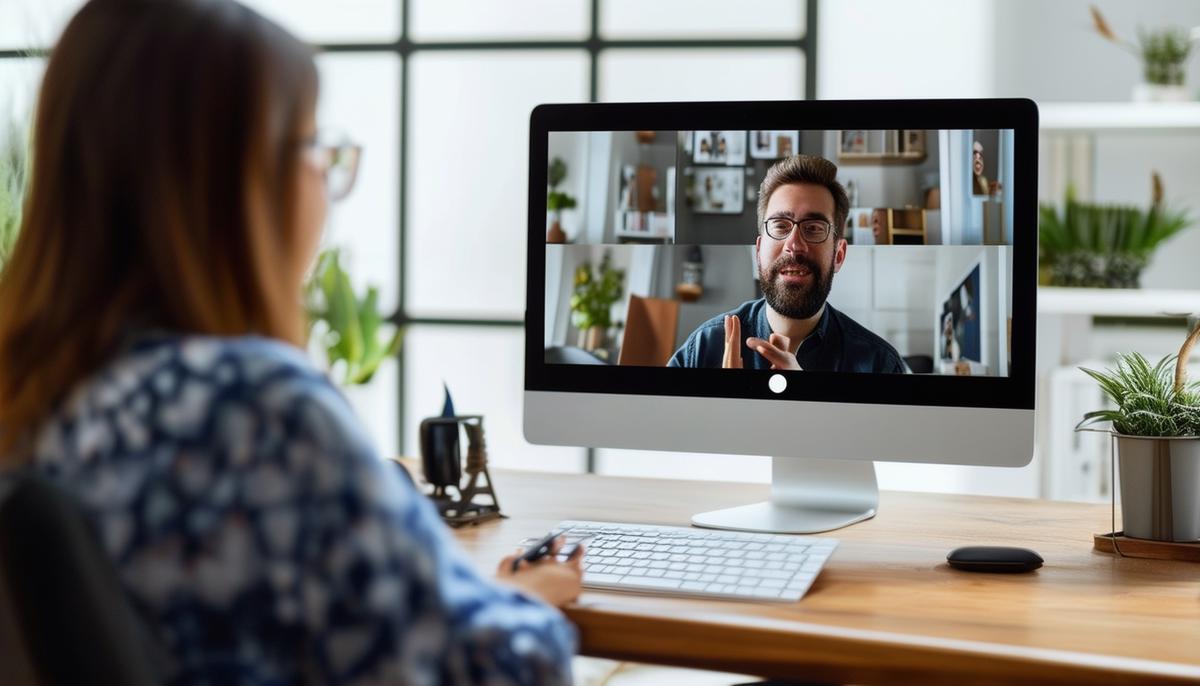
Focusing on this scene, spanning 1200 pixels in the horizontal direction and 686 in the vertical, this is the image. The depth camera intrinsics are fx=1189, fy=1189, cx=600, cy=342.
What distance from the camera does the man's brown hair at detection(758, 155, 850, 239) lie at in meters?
1.51

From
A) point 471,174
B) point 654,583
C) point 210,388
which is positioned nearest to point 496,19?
point 471,174

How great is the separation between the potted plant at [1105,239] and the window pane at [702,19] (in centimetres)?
89

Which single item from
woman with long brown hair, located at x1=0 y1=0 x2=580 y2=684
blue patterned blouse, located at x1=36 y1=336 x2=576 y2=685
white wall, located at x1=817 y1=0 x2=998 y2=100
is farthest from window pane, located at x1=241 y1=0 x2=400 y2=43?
blue patterned blouse, located at x1=36 y1=336 x2=576 y2=685

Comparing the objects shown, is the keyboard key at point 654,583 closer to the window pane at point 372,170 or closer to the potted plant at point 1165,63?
the potted plant at point 1165,63

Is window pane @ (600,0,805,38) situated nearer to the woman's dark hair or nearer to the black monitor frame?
the black monitor frame

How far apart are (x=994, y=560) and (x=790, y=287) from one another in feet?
1.37

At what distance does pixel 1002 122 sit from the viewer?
149 centimetres

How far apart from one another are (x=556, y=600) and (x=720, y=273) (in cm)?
56

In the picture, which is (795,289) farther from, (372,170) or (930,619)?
(372,170)

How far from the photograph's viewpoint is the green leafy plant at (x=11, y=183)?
2.60m

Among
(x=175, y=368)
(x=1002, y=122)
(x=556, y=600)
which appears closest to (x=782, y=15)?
(x=1002, y=122)

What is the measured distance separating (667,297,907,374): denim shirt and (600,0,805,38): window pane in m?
1.91

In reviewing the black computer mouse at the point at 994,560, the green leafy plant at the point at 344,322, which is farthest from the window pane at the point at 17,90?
the black computer mouse at the point at 994,560

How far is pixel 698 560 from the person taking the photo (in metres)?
1.30
